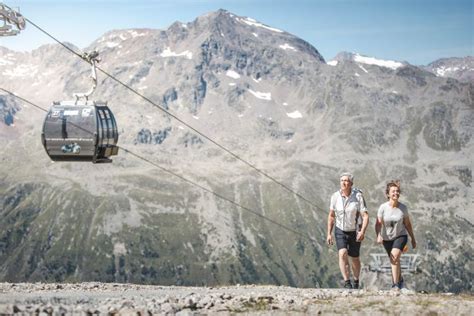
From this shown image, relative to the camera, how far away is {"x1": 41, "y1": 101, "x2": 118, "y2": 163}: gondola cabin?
32031mm

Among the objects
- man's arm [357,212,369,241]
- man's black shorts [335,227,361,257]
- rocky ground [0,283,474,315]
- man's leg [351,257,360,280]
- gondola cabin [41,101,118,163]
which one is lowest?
man's leg [351,257,360,280]

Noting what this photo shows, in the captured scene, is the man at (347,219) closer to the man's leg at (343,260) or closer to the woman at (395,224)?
the man's leg at (343,260)

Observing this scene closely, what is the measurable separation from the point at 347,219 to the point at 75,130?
15.5m

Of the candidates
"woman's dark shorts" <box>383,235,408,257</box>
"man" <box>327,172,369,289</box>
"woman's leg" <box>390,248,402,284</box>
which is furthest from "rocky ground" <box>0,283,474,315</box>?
"man" <box>327,172,369,289</box>

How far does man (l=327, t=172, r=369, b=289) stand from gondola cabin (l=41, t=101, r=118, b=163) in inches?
575

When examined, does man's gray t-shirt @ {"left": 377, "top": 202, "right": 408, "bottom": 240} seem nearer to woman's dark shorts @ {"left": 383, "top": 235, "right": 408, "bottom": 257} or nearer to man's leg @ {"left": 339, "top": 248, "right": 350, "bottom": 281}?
woman's dark shorts @ {"left": 383, "top": 235, "right": 408, "bottom": 257}

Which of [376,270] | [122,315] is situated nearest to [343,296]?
[122,315]

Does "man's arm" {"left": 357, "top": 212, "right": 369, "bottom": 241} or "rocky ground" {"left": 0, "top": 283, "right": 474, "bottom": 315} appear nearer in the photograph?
"rocky ground" {"left": 0, "top": 283, "right": 474, "bottom": 315}

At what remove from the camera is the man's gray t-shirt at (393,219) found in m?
20.2

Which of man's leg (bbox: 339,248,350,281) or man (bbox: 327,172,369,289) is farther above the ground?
man (bbox: 327,172,369,289)

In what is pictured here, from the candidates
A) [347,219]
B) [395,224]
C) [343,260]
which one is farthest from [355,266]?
[395,224]

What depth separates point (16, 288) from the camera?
23219 mm

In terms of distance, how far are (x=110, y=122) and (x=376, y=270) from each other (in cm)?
2501

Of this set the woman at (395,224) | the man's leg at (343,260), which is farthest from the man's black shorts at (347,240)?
the woman at (395,224)
